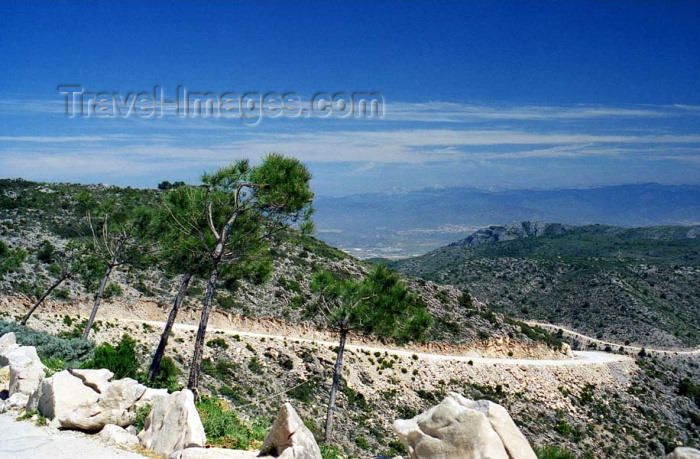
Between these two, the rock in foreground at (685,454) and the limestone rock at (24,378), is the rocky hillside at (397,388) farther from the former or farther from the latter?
the rock in foreground at (685,454)

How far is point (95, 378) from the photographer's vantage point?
13.8 metres

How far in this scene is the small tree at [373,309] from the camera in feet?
89.5

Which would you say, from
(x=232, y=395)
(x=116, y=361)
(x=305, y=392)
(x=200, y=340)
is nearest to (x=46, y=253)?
(x=232, y=395)

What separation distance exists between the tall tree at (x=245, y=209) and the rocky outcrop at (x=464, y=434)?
11403 mm

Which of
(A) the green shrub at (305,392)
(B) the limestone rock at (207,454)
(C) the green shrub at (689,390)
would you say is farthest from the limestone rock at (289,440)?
(C) the green shrub at (689,390)

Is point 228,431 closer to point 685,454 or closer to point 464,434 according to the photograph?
point 464,434

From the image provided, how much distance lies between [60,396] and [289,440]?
6.32 m

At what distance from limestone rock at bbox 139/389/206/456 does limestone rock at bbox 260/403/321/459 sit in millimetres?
1627

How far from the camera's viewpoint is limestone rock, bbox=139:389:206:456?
11.4 metres

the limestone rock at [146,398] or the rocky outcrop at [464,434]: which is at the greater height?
the rocky outcrop at [464,434]

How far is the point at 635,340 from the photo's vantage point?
73875 mm

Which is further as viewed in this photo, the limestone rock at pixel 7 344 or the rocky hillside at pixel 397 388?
the rocky hillside at pixel 397 388

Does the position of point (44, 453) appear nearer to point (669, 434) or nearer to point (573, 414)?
point (573, 414)

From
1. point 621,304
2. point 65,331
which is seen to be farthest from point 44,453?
point 621,304
